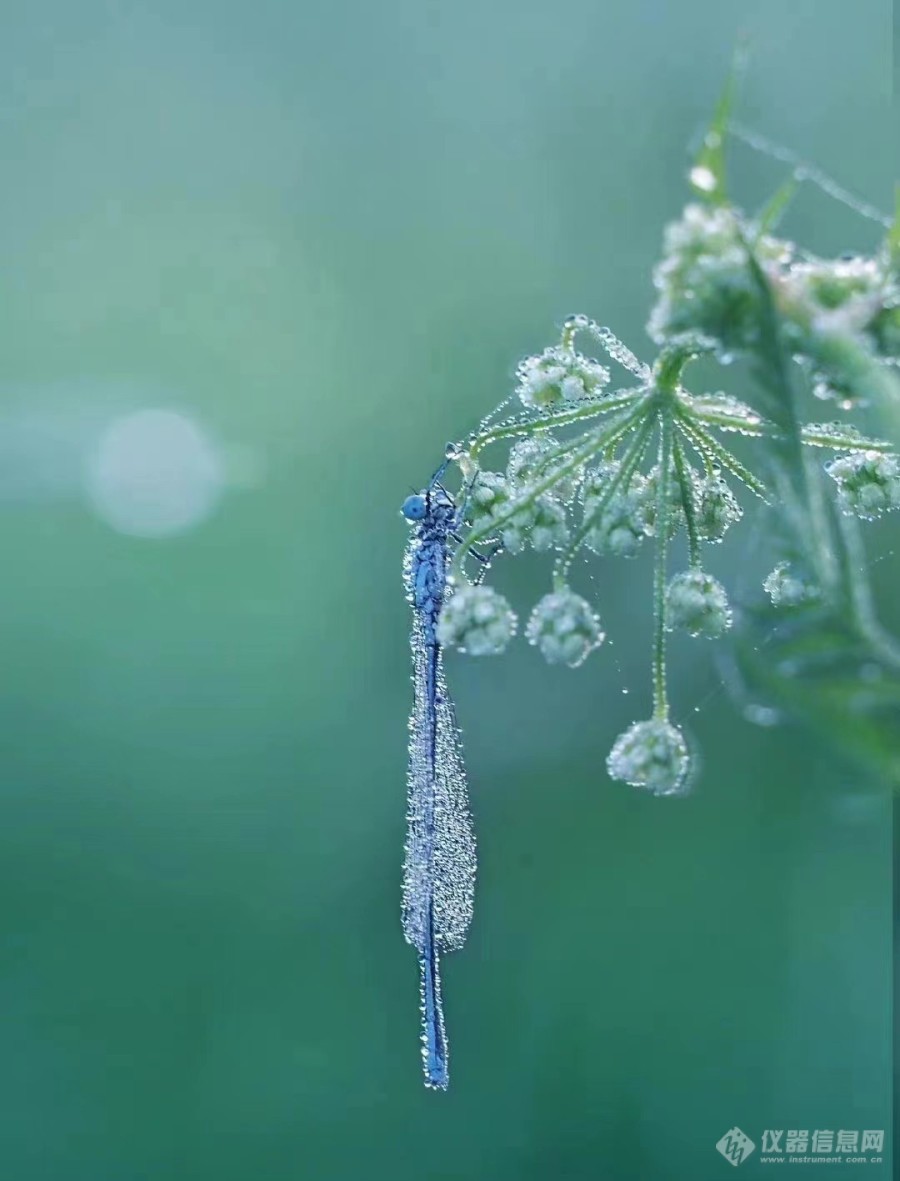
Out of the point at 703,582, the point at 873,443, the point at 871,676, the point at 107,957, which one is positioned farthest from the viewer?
the point at 107,957

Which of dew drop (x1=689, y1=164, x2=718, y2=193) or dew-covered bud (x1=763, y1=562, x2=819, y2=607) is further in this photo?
dew-covered bud (x1=763, y1=562, x2=819, y2=607)

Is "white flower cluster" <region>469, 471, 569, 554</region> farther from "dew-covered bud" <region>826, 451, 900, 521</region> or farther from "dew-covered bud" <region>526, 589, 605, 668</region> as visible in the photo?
"dew-covered bud" <region>826, 451, 900, 521</region>

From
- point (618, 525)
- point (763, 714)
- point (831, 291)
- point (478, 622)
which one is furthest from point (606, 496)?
point (763, 714)

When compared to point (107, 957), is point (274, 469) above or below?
above

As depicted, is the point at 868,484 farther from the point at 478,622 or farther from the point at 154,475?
the point at 154,475

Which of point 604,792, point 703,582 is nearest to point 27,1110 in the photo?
point 604,792

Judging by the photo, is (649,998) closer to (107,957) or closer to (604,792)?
(604,792)

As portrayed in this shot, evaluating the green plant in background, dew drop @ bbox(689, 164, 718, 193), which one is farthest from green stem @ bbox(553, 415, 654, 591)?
dew drop @ bbox(689, 164, 718, 193)
